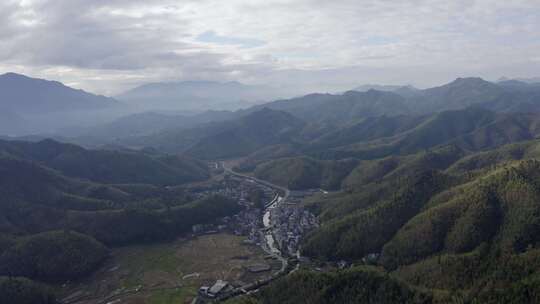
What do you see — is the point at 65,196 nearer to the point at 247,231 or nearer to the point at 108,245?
the point at 108,245

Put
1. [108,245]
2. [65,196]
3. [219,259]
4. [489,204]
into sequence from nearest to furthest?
1. [489,204]
2. [219,259]
3. [108,245]
4. [65,196]

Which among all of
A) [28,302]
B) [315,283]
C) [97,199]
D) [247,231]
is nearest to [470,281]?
[315,283]

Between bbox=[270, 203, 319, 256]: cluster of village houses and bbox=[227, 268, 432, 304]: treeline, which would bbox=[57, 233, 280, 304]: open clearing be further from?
bbox=[227, 268, 432, 304]: treeline

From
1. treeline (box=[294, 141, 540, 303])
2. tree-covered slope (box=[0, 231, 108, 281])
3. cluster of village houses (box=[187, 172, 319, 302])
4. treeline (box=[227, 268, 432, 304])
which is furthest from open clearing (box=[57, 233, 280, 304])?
treeline (box=[294, 141, 540, 303])

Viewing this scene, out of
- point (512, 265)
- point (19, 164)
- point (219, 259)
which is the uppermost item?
point (19, 164)

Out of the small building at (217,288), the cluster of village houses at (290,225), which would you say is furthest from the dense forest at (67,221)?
the small building at (217,288)

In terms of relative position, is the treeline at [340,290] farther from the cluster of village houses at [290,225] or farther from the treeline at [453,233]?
the cluster of village houses at [290,225]

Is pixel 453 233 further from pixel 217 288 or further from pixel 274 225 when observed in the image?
pixel 274 225

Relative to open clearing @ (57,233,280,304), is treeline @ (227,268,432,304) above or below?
above

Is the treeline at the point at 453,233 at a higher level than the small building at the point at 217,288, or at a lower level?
higher
